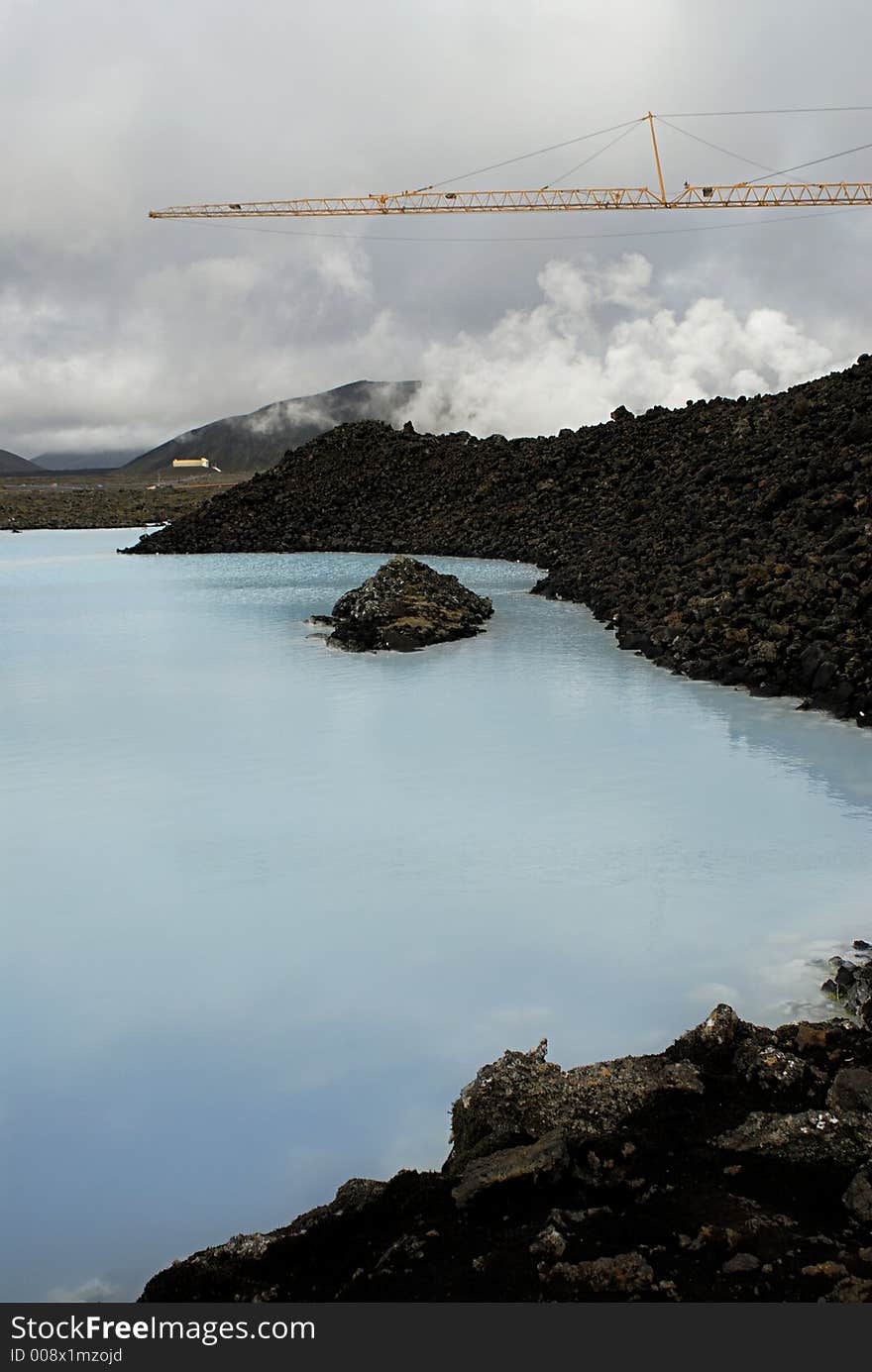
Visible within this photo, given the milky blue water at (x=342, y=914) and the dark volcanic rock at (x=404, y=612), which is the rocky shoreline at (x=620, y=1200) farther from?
the dark volcanic rock at (x=404, y=612)

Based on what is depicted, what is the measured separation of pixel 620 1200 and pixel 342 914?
283 centimetres

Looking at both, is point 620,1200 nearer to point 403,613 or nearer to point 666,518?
point 403,613

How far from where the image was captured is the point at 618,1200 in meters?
3.19

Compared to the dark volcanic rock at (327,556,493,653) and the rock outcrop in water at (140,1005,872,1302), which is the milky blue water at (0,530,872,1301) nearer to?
the rock outcrop in water at (140,1005,872,1302)

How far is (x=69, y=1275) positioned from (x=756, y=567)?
12.8 metres

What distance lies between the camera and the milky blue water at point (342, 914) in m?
3.75

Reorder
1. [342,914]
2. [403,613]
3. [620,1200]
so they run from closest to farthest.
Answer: [620,1200] < [342,914] < [403,613]

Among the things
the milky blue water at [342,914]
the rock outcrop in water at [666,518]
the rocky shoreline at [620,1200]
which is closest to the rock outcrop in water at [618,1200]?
the rocky shoreline at [620,1200]

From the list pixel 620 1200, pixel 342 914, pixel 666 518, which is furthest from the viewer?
pixel 666 518

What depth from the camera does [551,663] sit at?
542 inches

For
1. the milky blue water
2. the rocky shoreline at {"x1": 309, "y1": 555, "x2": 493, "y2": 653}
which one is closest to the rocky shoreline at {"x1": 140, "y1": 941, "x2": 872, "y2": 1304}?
the milky blue water

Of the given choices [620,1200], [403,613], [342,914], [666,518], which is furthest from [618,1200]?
[666,518]

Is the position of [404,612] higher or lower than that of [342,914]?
higher

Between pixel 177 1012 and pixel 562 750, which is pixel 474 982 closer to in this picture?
pixel 177 1012
